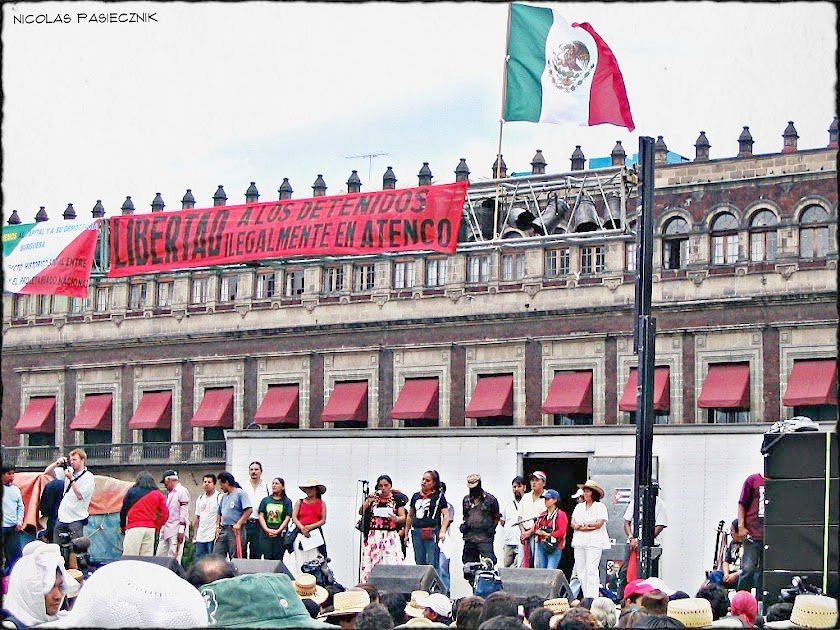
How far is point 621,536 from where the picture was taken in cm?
2152

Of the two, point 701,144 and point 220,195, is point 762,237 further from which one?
point 220,195

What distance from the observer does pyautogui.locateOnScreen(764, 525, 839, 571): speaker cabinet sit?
12.5 meters

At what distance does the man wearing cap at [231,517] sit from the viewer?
1923cm

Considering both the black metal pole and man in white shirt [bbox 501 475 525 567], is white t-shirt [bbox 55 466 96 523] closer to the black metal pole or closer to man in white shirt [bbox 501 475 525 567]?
man in white shirt [bbox 501 475 525 567]

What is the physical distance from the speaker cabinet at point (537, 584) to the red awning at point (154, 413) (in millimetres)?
37332

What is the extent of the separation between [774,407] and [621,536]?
20303 millimetres

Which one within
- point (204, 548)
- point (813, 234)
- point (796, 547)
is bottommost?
point (204, 548)

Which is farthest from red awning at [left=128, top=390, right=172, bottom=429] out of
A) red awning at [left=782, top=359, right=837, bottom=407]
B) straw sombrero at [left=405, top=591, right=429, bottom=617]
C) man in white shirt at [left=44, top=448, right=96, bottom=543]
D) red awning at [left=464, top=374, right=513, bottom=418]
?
straw sombrero at [left=405, top=591, right=429, bottom=617]

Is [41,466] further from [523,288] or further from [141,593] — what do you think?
[141,593]

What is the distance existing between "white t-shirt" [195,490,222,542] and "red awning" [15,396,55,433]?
3291 centimetres

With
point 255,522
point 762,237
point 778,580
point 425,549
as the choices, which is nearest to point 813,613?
point 778,580

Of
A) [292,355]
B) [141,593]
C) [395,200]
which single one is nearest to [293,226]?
[395,200]

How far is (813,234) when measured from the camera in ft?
133

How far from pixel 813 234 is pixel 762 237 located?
1.35 metres
